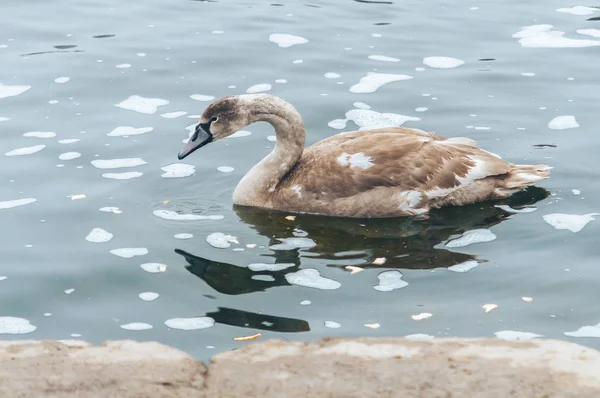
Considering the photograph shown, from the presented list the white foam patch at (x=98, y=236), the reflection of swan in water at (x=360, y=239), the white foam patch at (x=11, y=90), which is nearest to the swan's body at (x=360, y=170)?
the reflection of swan in water at (x=360, y=239)

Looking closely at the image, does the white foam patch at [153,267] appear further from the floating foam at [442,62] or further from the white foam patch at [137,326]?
the floating foam at [442,62]

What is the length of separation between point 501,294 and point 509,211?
6.84 feet

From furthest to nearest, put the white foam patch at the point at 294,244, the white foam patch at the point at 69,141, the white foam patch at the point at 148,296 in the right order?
1. the white foam patch at the point at 69,141
2. the white foam patch at the point at 294,244
3. the white foam patch at the point at 148,296

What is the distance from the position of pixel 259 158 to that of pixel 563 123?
12.2ft

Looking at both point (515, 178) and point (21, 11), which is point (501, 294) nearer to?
point (515, 178)

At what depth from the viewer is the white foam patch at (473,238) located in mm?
9867

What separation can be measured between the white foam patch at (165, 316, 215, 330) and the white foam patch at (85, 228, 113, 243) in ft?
6.25

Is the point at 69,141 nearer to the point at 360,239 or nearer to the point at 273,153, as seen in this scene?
the point at 273,153

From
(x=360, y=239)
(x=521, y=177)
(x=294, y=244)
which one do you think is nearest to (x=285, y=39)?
(x=521, y=177)

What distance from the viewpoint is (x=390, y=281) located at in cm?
901

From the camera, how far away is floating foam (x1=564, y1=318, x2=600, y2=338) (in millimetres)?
7980

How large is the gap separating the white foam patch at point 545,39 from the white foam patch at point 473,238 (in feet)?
21.8

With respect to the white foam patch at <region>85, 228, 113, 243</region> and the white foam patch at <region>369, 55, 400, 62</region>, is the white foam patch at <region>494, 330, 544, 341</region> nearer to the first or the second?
the white foam patch at <region>85, 228, 113, 243</region>

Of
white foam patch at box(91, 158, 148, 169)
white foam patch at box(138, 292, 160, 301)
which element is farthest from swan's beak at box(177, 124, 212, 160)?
white foam patch at box(138, 292, 160, 301)
